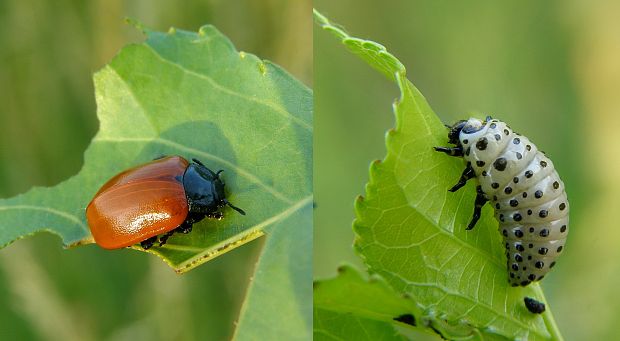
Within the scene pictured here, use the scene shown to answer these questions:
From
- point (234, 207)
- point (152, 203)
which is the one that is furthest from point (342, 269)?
point (152, 203)

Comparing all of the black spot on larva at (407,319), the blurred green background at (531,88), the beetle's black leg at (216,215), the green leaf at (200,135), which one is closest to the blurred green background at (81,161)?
the blurred green background at (531,88)

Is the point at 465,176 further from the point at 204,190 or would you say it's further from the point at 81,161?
the point at 81,161

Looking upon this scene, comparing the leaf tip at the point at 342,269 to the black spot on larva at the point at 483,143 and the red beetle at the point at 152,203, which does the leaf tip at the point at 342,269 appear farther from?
the red beetle at the point at 152,203

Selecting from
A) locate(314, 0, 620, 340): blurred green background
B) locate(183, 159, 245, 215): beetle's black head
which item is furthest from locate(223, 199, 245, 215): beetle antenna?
locate(314, 0, 620, 340): blurred green background

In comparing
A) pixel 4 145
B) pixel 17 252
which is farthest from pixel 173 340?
pixel 4 145

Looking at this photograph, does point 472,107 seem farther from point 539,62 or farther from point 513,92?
point 539,62

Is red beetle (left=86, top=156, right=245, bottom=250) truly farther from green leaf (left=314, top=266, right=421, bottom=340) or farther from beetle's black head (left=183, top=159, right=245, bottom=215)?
green leaf (left=314, top=266, right=421, bottom=340)
